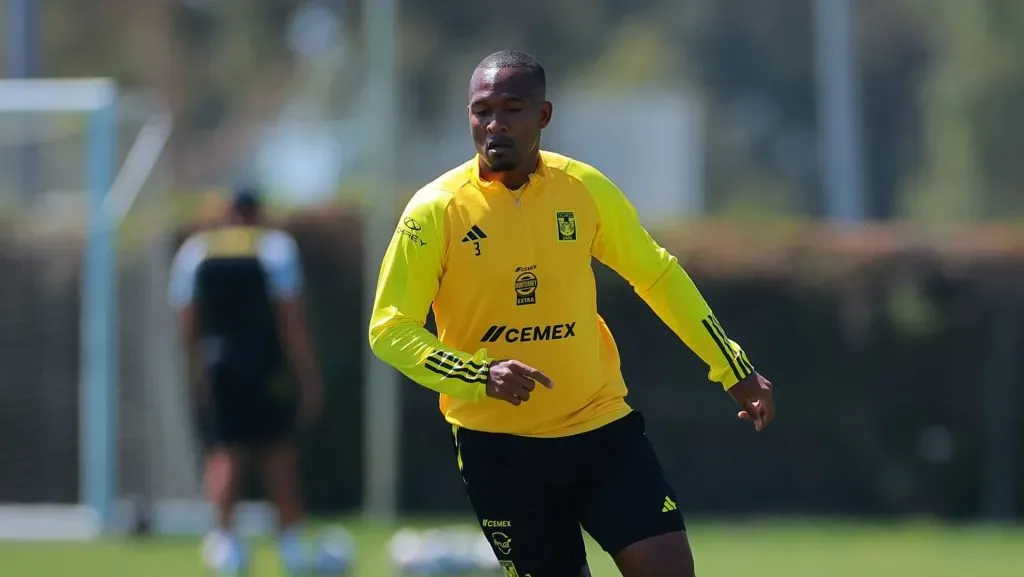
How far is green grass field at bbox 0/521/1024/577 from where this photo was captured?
10719mm

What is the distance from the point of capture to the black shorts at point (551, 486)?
569 centimetres

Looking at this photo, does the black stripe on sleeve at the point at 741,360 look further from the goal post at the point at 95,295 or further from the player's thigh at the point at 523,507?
the goal post at the point at 95,295

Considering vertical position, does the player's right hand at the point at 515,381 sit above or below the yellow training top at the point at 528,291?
below

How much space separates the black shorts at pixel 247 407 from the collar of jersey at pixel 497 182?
520 centimetres

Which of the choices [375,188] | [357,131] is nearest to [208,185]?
[357,131]

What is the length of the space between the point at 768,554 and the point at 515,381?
690 centimetres

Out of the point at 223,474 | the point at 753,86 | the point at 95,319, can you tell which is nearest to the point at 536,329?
the point at 223,474

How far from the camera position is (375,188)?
13.7 m

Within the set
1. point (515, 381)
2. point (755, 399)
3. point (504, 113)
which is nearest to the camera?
point (515, 381)

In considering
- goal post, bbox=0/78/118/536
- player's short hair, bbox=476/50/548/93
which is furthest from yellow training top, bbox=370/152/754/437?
goal post, bbox=0/78/118/536

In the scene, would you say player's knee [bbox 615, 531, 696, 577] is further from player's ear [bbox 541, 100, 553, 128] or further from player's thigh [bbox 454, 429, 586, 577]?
player's ear [bbox 541, 100, 553, 128]

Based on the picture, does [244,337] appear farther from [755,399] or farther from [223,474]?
[755,399]

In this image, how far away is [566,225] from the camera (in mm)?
5742

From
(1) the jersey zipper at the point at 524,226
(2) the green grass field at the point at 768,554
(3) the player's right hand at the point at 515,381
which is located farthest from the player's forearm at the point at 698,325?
(2) the green grass field at the point at 768,554
